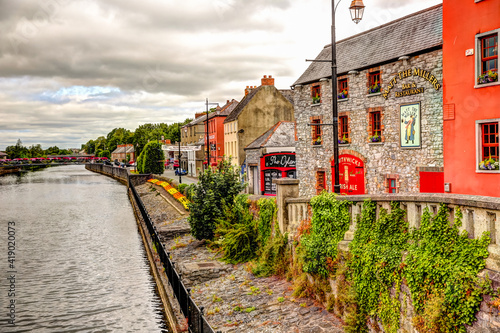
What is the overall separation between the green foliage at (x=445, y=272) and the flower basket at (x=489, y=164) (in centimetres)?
806

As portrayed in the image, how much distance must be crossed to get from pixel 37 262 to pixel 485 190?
79.3 feet

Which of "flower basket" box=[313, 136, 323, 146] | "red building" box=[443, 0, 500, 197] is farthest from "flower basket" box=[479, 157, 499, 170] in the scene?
"flower basket" box=[313, 136, 323, 146]

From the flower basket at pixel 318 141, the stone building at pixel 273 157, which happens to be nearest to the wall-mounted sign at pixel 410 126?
the flower basket at pixel 318 141

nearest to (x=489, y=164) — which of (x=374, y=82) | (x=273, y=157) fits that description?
(x=374, y=82)

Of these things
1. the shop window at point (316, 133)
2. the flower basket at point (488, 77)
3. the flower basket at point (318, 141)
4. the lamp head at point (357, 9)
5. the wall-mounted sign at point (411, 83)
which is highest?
the lamp head at point (357, 9)

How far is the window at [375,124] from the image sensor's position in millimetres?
21406

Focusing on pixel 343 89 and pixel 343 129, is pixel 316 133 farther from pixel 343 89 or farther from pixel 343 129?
pixel 343 89

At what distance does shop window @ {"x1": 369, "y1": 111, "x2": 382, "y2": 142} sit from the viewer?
21248 millimetres

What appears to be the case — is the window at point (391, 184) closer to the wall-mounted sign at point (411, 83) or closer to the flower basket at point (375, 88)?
the wall-mounted sign at point (411, 83)

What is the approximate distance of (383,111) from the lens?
20922 mm

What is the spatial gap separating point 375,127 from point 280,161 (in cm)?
1492

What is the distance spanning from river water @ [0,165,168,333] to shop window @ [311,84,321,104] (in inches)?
545

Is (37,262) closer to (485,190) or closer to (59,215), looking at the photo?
(59,215)

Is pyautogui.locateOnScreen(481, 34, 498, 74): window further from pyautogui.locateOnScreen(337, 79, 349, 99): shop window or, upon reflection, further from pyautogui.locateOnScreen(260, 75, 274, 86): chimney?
pyautogui.locateOnScreen(260, 75, 274, 86): chimney
